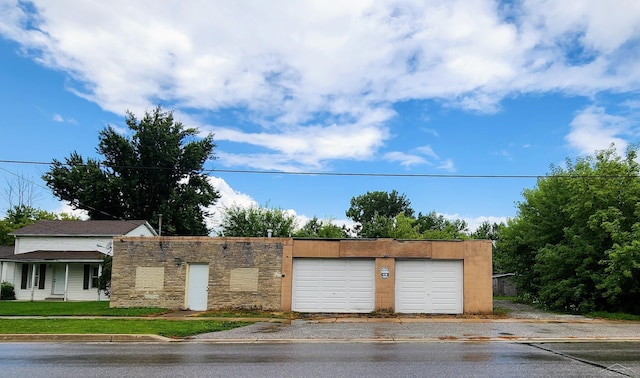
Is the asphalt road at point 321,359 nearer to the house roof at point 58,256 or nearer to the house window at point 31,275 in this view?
the house roof at point 58,256

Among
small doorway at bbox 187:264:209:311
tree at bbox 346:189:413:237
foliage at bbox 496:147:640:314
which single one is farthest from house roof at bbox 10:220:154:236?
tree at bbox 346:189:413:237

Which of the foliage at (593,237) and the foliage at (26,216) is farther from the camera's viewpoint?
the foliage at (26,216)

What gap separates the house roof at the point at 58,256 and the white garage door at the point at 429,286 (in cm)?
1818

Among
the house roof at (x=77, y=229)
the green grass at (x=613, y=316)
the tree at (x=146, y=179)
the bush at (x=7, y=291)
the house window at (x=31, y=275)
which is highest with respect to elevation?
the tree at (x=146, y=179)

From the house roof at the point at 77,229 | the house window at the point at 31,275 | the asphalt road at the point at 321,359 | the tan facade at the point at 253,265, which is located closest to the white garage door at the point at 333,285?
the tan facade at the point at 253,265

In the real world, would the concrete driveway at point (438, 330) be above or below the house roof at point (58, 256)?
below

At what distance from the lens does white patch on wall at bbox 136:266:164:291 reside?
23.7m

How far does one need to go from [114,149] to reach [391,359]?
43722mm

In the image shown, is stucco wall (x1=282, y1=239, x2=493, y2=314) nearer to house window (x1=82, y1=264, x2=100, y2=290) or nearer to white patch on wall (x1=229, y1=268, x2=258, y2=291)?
white patch on wall (x1=229, y1=268, x2=258, y2=291)

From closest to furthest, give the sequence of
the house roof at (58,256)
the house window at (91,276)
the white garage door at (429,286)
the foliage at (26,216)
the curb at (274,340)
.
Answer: the curb at (274,340)
the white garage door at (429,286)
the house roof at (58,256)
the house window at (91,276)
the foliage at (26,216)

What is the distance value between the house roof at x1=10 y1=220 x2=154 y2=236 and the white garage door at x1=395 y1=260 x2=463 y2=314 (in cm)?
1899

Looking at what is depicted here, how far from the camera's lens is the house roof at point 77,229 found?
3341 centimetres

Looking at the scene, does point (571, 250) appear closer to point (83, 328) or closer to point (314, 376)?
point (314, 376)

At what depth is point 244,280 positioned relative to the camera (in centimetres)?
2336
